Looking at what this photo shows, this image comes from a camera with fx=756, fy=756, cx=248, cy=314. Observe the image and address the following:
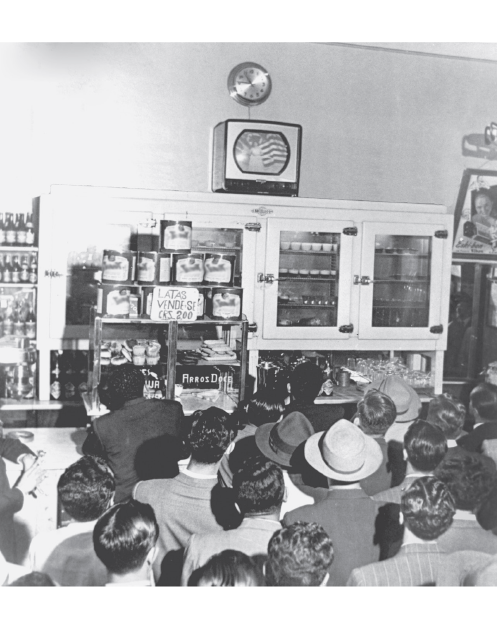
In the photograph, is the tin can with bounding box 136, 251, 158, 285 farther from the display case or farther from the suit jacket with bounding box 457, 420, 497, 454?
the suit jacket with bounding box 457, 420, 497, 454

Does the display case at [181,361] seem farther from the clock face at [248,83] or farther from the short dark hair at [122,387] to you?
the clock face at [248,83]

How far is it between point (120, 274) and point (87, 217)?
1.01m

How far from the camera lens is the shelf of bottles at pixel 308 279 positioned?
5656 mm

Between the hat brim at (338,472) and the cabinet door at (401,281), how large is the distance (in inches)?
103

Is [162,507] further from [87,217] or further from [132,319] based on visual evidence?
[87,217]

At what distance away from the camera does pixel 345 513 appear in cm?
271

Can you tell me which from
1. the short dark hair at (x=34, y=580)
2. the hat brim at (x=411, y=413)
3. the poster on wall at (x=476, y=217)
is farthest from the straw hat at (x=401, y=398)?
the poster on wall at (x=476, y=217)

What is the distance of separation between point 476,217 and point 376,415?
3.33 meters

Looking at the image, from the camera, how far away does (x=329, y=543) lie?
232 cm

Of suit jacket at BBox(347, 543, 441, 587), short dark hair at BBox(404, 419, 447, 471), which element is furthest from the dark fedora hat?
suit jacket at BBox(347, 543, 441, 587)

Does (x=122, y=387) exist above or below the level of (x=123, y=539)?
above

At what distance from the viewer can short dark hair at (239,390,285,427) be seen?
3.94 metres

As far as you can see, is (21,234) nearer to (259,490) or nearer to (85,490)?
(85,490)

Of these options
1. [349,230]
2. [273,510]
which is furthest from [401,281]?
[273,510]
